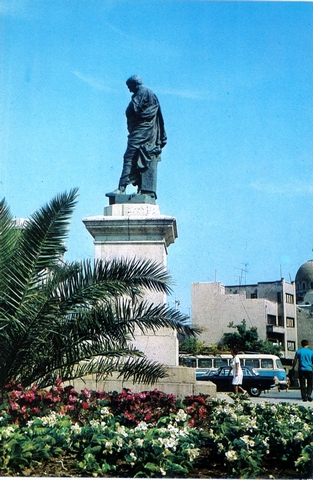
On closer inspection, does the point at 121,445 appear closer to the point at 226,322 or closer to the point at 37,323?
the point at 37,323

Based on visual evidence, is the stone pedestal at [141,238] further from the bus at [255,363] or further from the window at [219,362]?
the window at [219,362]

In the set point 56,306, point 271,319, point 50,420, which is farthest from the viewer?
point 271,319

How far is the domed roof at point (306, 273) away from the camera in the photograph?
70.4 meters

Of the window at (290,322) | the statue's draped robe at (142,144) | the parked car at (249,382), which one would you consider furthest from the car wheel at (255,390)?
the window at (290,322)

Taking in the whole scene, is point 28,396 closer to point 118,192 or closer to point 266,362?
point 118,192

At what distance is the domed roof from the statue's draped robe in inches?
2457

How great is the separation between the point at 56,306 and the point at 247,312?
44720mm

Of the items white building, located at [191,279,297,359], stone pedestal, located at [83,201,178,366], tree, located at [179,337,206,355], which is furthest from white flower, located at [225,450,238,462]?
white building, located at [191,279,297,359]

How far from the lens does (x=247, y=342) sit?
142 feet

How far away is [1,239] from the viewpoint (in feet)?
21.4

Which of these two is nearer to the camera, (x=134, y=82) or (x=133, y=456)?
(x=133, y=456)

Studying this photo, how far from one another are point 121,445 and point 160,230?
5.29m

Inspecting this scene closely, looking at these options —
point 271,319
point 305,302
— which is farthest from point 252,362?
point 305,302

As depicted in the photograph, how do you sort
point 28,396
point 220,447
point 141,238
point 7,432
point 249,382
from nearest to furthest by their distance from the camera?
point 7,432 → point 220,447 → point 28,396 → point 141,238 → point 249,382
